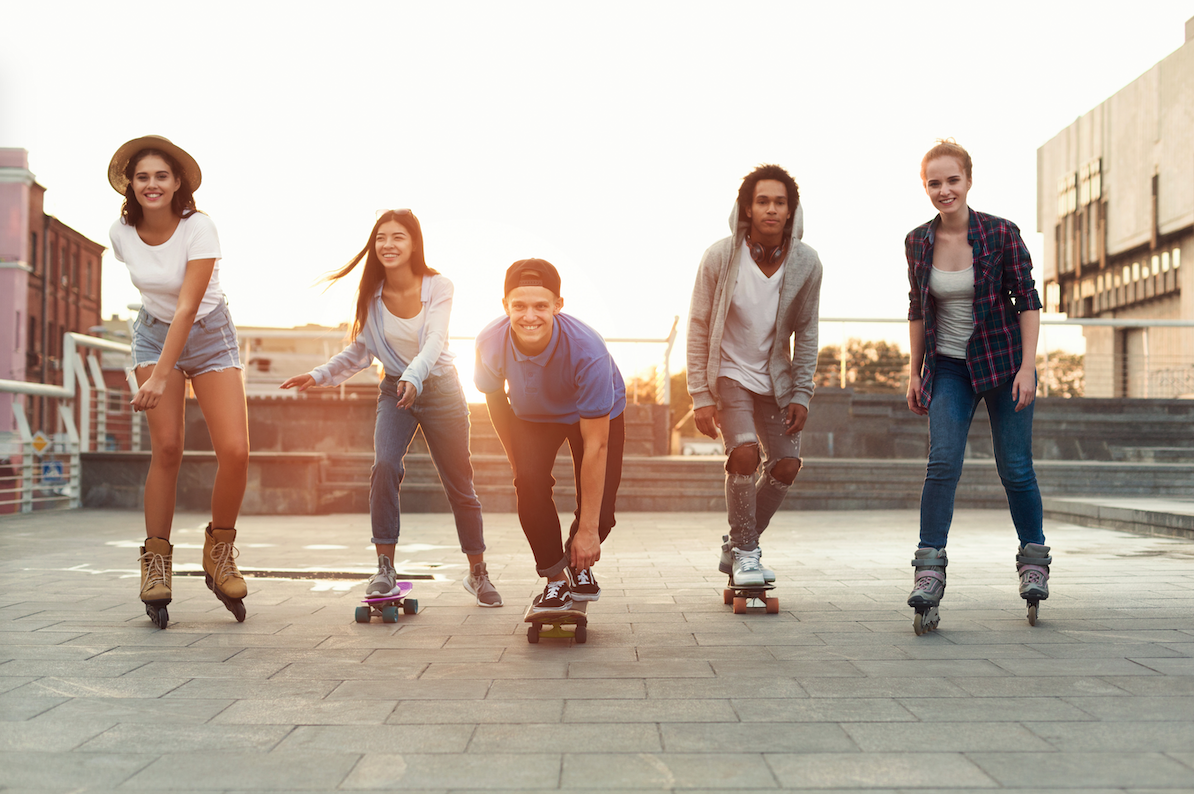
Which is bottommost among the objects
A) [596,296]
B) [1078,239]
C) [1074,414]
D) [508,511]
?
[508,511]

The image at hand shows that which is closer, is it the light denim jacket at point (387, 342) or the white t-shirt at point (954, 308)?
the white t-shirt at point (954, 308)

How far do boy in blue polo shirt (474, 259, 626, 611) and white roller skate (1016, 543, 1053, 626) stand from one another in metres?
1.58

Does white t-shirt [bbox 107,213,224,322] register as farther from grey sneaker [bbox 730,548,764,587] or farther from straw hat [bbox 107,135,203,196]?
grey sneaker [bbox 730,548,764,587]

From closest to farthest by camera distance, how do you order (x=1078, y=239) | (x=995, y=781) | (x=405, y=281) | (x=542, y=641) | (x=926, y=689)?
1. (x=995, y=781)
2. (x=926, y=689)
3. (x=542, y=641)
4. (x=405, y=281)
5. (x=1078, y=239)

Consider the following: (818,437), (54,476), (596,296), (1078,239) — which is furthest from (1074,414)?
(1078,239)

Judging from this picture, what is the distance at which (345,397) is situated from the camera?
1222cm

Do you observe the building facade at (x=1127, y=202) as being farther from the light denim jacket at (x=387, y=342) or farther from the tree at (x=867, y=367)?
the light denim jacket at (x=387, y=342)

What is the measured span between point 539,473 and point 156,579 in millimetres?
1492

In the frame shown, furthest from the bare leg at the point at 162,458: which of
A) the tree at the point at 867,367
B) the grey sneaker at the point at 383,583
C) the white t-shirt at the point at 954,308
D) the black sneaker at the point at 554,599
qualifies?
the tree at the point at 867,367

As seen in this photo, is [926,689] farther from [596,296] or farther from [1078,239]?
[1078,239]

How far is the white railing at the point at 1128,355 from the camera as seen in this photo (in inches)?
524

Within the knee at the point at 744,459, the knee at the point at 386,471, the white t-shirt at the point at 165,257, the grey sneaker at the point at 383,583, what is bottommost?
Answer: the grey sneaker at the point at 383,583

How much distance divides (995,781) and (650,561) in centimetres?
404

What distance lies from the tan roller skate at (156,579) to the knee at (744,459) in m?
2.26
